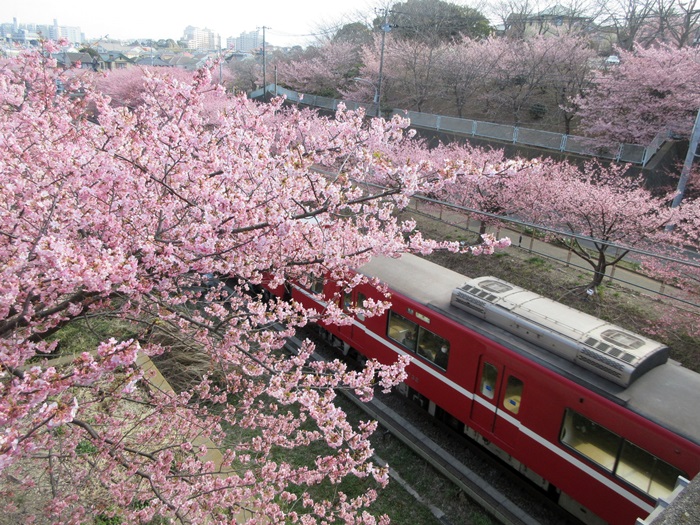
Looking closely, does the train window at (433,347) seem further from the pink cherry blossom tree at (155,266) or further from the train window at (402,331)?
the pink cherry blossom tree at (155,266)

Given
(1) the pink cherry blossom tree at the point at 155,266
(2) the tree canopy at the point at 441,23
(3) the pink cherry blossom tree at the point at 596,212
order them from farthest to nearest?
1. (2) the tree canopy at the point at 441,23
2. (3) the pink cherry blossom tree at the point at 596,212
3. (1) the pink cherry blossom tree at the point at 155,266

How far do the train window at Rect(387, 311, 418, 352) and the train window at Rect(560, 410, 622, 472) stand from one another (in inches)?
102

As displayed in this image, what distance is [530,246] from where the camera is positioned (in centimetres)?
1508

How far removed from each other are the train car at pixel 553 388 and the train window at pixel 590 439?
1 cm

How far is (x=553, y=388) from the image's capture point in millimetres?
5820

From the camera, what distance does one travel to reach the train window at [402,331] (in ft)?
25.3

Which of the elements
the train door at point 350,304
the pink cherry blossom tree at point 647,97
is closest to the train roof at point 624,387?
the train door at point 350,304

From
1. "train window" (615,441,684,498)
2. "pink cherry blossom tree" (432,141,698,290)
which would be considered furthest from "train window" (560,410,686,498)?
"pink cherry blossom tree" (432,141,698,290)

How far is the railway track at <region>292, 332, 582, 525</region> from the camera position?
6379 millimetres

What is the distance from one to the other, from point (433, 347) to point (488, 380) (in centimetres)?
103

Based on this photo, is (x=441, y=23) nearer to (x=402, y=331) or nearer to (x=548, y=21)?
(x=548, y=21)

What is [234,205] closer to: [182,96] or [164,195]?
[164,195]

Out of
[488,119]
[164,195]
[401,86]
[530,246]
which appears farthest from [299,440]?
[401,86]

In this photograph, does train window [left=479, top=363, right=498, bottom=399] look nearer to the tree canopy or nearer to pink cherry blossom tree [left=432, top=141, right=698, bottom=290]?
pink cherry blossom tree [left=432, top=141, right=698, bottom=290]
